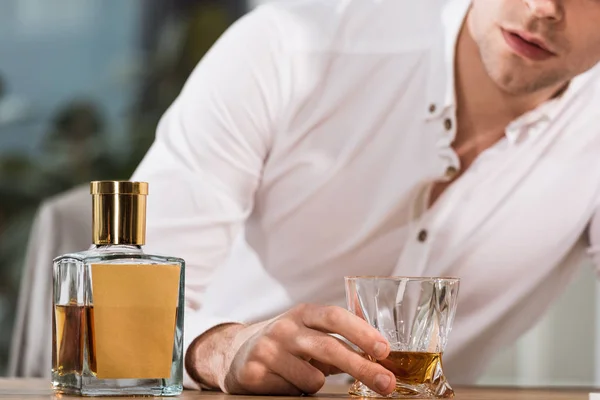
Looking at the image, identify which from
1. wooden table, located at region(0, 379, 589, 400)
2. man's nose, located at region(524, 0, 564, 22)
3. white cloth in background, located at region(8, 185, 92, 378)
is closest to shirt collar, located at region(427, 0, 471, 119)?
man's nose, located at region(524, 0, 564, 22)

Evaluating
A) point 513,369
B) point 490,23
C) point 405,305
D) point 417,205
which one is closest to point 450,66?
point 490,23

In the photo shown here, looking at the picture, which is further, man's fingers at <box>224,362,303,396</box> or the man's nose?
the man's nose

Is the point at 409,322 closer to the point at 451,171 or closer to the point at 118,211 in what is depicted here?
the point at 118,211

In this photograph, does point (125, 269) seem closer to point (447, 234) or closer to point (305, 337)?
point (305, 337)

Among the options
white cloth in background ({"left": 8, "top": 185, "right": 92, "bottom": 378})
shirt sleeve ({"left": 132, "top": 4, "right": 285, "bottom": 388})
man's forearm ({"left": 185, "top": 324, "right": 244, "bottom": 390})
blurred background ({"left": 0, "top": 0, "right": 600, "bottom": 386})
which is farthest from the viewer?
blurred background ({"left": 0, "top": 0, "right": 600, "bottom": 386})

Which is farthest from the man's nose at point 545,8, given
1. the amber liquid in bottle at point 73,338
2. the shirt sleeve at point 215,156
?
the amber liquid in bottle at point 73,338

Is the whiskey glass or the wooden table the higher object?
the whiskey glass

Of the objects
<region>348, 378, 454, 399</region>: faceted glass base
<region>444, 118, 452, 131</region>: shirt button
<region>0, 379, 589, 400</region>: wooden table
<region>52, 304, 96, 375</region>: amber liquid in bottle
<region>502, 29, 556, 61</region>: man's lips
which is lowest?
<region>0, 379, 589, 400</region>: wooden table

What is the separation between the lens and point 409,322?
757mm

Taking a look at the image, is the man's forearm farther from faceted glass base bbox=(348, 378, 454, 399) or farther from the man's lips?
the man's lips

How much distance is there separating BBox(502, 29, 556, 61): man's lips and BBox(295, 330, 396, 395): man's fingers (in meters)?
0.57

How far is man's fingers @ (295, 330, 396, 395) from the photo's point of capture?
73 cm

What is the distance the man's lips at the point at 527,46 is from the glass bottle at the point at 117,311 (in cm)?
61

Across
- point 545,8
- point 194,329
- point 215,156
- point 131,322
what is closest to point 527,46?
point 545,8
